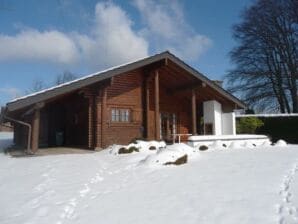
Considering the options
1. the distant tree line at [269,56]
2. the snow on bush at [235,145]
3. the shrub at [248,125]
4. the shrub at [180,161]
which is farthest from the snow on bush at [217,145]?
the distant tree line at [269,56]

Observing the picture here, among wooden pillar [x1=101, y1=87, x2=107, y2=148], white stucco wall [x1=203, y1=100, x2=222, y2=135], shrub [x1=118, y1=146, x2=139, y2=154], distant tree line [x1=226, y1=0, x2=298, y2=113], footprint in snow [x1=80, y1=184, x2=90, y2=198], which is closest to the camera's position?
footprint in snow [x1=80, y1=184, x2=90, y2=198]

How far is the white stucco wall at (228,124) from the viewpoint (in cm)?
2061

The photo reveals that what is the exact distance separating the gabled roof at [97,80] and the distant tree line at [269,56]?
518 inches

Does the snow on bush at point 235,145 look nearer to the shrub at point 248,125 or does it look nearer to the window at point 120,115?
the window at point 120,115

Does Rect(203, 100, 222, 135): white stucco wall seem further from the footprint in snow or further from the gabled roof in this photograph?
the footprint in snow

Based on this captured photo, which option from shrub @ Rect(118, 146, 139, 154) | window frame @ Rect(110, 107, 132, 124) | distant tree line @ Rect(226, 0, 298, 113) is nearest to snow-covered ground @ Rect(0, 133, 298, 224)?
shrub @ Rect(118, 146, 139, 154)

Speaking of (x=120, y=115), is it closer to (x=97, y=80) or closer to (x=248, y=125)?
(x=97, y=80)

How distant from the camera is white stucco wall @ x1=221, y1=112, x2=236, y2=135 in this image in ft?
67.6

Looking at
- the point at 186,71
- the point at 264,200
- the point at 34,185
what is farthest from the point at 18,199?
the point at 186,71

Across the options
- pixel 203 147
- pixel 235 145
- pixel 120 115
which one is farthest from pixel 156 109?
pixel 235 145

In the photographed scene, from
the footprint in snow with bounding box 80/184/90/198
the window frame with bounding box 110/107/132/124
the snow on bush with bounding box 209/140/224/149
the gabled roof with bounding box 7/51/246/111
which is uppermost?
the gabled roof with bounding box 7/51/246/111

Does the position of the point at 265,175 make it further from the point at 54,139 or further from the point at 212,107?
the point at 54,139

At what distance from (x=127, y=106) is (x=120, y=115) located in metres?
0.57

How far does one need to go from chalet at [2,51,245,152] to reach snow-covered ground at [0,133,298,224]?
15.1ft
